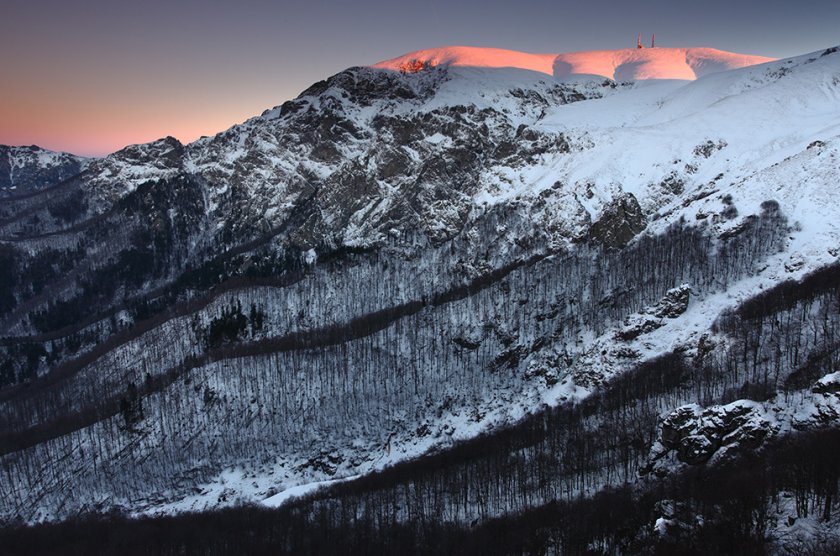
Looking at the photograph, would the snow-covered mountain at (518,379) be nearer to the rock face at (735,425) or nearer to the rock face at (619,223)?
the rock face at (735,425)

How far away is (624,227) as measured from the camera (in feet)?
614

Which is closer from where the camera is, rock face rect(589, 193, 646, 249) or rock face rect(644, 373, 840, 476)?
rock face rect(644, 373, 840, 476)

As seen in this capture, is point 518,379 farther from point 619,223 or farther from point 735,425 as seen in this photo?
point 619,223

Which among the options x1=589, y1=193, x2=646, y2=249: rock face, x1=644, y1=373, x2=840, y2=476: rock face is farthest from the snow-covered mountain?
x1=589, y1=193, x2=646, y2=249: rock face

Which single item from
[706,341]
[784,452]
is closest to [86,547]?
[784,452]

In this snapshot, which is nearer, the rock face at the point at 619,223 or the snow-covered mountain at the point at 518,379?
the snow-covered mountain at the point at 518,379

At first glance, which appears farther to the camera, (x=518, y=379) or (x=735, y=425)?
(x=518, y=379)

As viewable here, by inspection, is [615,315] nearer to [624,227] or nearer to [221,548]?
[624,227]

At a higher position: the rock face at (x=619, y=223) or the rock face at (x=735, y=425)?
the rock face at (x=619, y=223)

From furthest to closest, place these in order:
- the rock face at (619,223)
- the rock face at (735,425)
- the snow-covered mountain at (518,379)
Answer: the rock face at (619,223), the snow-covered mountain at (518,379), the rock face at (735,425)

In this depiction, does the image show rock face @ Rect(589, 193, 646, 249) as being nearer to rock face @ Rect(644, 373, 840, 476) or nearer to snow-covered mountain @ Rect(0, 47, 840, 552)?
snow-covered mountain @ Rect(0, 47, 840, 552)

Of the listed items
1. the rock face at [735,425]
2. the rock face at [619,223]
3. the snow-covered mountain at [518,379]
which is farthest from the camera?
the rock face at [619,223]

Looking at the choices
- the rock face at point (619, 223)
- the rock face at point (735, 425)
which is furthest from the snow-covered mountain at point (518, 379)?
the rock face at point (619, 223)

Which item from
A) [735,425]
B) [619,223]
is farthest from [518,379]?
[619,223]
